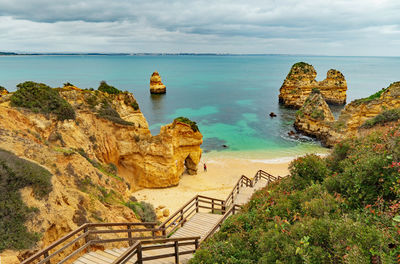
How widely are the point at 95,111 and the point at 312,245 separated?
20078 mm

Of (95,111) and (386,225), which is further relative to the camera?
(95,111)

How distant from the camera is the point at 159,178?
76.0 ft

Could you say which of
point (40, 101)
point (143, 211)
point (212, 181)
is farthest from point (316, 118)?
point (40, 101)

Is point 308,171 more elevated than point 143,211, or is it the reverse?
point 308,171

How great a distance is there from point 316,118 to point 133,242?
3852 centimetres

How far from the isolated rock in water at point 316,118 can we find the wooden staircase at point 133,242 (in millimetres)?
29084

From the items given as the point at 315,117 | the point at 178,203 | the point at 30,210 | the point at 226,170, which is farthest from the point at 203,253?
the point at 315,117

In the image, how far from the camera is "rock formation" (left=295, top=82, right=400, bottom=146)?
104 ft

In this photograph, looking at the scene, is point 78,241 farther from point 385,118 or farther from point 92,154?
point 385,118

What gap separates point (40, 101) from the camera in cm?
1669

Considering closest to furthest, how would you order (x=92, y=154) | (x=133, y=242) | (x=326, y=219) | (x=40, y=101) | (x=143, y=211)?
1. (x=326, y=219)
2. (x=133, y=242)
3. (x=143, y=211)
4. (x=40, y=101)
5. (x=92, y=154)

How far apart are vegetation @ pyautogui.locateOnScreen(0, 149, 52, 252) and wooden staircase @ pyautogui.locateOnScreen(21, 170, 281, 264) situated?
0.81 metres

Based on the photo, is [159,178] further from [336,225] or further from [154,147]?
[336,225]

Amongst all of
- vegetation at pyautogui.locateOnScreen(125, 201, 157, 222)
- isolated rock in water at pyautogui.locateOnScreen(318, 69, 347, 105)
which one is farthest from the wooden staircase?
isolated rock in water at pyautogui.locateOnScreen(318, 69, 347, 105)
